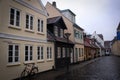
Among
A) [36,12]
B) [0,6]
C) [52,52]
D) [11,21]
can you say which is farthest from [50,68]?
[0,6]

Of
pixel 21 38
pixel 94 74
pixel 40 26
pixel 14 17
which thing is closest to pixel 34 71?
pixel 21 38

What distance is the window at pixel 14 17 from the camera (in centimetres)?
1164

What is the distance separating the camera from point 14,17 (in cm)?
1185

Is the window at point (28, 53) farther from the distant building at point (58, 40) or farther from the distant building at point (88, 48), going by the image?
the distant building at point (88, 48)

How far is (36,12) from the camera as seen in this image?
15.1m

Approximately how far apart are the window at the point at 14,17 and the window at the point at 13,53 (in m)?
1.84

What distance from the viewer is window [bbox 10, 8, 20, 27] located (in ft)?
38.2

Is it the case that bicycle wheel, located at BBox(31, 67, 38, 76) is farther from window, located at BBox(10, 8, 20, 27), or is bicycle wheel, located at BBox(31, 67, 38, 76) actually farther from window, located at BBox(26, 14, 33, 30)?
window, located at BBox(10, 8, 20, 27)

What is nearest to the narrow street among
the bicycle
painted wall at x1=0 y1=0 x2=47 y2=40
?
the bicycle

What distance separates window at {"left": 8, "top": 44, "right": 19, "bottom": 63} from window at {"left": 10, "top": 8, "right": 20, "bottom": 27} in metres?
1.84

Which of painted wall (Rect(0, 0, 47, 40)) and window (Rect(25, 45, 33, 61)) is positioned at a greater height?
painted wall (Rect(0, 0, 47, 40))

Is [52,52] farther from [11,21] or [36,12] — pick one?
[11,21]

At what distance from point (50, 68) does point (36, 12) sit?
6.65 meters

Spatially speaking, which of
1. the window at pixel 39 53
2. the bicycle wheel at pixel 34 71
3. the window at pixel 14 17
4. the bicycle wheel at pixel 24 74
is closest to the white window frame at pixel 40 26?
the window at pixel 39 53
